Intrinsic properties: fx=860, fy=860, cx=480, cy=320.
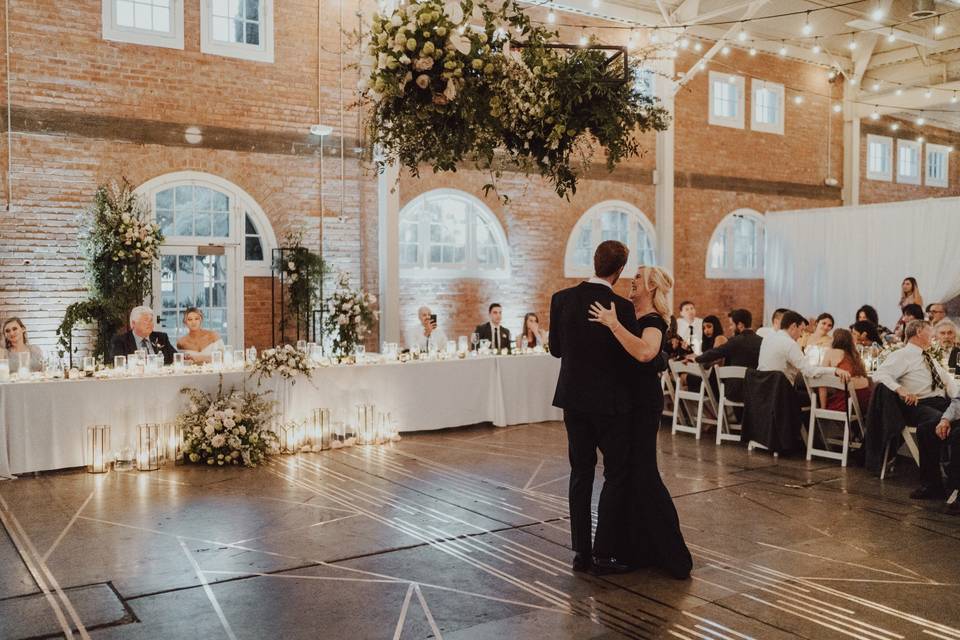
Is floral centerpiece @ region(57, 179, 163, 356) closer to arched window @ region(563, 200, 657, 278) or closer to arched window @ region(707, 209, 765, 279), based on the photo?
arched window @ region(563, 200, 657, 278)

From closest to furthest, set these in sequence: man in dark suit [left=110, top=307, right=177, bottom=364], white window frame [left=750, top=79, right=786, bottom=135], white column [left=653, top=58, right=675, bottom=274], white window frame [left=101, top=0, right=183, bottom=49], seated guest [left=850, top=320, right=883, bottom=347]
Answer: man in dark suit [left=110, top=307, right=177, bottom=364]
seated guest [left=850, top=320, right=883, bottom=347]
white window frame [left=101, top=0, right=183, bottom=49]
white column [left=653, top=58, right=675, bottom=274]
white window frame [left=750, top=79, right=786, bottom=135]

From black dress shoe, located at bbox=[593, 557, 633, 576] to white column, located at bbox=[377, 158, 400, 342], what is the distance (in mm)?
6969

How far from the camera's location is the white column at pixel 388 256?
1113cm

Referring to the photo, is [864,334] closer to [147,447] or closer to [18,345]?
[147,447]

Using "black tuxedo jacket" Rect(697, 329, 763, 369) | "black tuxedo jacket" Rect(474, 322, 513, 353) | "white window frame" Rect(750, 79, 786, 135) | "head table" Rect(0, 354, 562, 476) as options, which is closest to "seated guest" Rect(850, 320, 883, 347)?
"black tuxedo jacket" Rect(697, 329, 763, 369)

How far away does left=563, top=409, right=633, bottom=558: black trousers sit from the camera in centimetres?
426

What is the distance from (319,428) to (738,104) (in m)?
10.6

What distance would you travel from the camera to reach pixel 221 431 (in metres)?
7.08

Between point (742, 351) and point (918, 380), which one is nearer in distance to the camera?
point (918, 380)

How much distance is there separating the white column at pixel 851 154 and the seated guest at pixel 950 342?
375 inches

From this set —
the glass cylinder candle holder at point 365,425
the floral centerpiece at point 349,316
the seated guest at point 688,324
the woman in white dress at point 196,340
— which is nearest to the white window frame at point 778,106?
the seated guest at point 688,324

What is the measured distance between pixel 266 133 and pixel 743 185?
28.4 ft

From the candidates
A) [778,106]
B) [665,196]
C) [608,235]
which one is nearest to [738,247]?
[665,196]

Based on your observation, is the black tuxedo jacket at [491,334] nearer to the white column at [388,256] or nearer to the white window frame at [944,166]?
the white column at [388,256]
